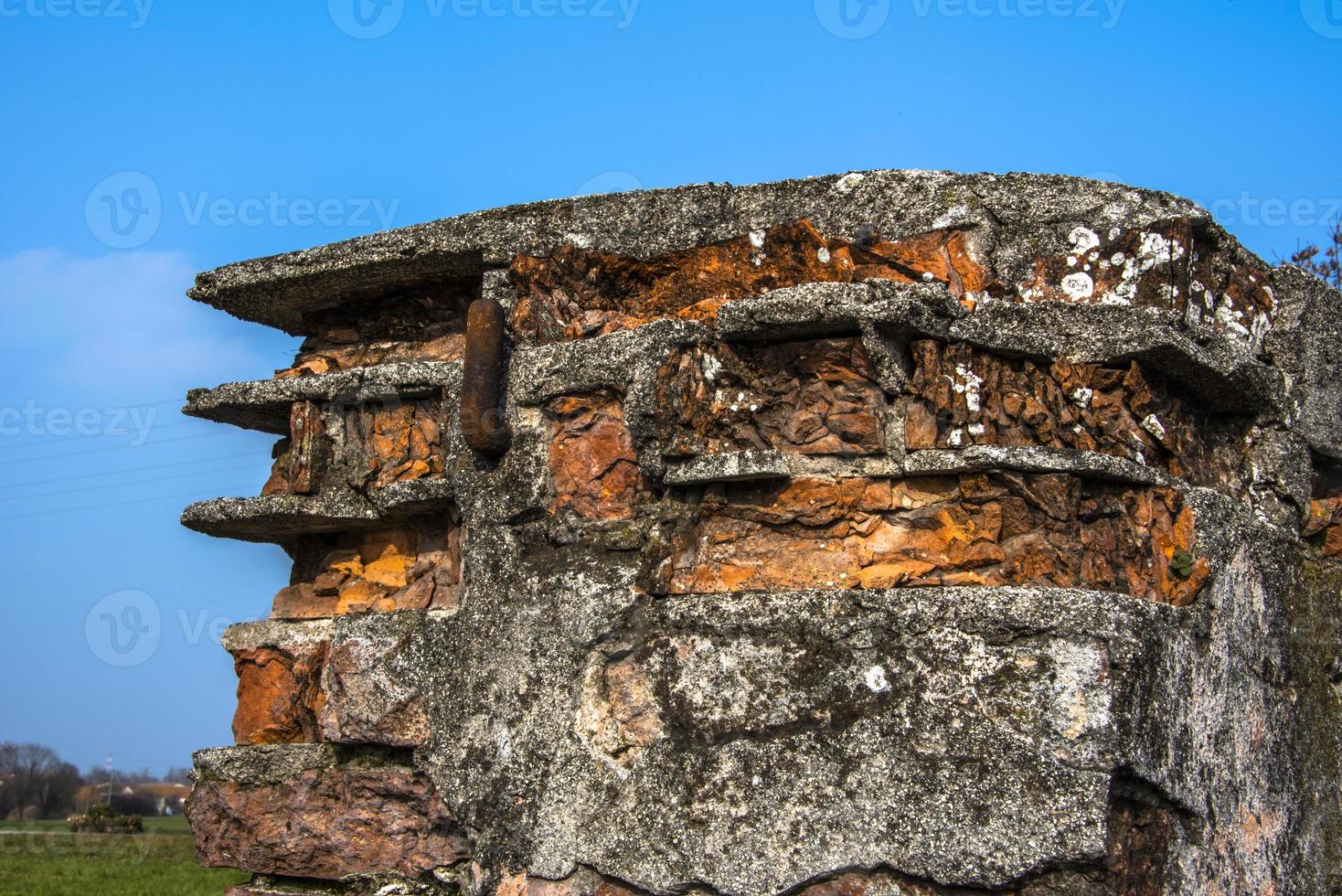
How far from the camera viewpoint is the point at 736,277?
3.90 meters

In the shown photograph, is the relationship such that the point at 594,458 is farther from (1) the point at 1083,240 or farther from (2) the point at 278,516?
(1) the point at 1083,240

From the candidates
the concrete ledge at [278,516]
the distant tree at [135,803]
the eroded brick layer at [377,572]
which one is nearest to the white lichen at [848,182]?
the eroded brick layer at [377,572]

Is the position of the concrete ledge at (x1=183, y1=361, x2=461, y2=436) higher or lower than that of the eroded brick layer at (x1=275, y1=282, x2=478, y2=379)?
lower

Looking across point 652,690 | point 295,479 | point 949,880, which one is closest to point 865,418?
point 652,690

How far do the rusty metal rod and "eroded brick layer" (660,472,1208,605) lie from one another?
65 cm

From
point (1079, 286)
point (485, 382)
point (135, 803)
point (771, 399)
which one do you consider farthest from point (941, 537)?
point (135, 803)

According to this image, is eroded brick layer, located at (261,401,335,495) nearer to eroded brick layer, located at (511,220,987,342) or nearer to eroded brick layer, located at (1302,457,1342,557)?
eroded brick layer, located at (511,220,987,342)

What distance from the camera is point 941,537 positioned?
135 inches

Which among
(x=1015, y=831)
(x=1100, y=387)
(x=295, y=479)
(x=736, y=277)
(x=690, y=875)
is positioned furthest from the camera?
(x=295, y=479)

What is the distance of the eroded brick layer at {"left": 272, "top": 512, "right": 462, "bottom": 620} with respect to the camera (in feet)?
13.6

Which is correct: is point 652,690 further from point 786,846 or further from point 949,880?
point 949,880

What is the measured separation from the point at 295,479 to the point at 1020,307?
2262mm

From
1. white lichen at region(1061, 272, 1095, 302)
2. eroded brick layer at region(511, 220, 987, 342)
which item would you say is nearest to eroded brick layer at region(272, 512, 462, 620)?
eroded brick layer at region(511, 220, 987, 342)

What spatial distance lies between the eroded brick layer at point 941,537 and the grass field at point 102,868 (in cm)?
950
